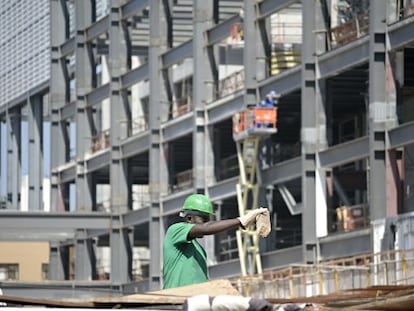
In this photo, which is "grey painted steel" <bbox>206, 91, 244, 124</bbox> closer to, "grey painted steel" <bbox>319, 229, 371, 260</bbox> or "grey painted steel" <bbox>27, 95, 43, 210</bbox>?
"grey painted steel" <bbox>319, 229, 371, 260</bbox>

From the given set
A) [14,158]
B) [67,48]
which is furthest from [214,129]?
[14,158]

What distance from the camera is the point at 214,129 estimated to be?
60.2 metres

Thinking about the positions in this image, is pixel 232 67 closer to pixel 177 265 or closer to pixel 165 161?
pixel 165 161

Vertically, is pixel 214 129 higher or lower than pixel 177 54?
lower

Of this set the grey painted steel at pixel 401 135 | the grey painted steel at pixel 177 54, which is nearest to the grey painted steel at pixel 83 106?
the grey painted steel at pixel 177 54

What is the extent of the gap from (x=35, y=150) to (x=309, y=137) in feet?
116

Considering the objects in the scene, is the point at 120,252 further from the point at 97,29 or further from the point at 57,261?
the point at 57,261

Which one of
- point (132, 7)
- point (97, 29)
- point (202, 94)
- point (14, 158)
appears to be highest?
point (97, 29)

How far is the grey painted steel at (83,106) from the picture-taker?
240ft

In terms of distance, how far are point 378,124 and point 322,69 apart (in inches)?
176

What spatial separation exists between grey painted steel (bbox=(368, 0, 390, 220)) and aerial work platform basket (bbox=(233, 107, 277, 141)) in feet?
24.3

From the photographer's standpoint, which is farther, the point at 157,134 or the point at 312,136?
the point at 157,134

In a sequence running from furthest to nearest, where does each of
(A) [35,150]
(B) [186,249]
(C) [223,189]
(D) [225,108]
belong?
(A) [35,150] < (D) [225,108] < (C) [223,189] < (B) [186,249]

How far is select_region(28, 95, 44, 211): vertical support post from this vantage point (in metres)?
81.4
